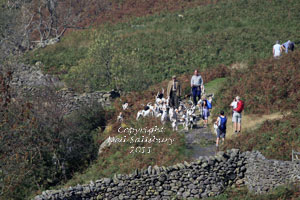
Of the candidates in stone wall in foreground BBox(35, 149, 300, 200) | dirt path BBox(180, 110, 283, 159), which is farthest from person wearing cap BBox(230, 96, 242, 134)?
stone wall in foreground BBox(35, 149, 300, 200)

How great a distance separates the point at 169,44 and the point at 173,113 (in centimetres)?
2749

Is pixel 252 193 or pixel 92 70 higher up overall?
pixel 92 70

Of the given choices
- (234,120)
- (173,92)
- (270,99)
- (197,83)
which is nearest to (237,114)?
(234,120)

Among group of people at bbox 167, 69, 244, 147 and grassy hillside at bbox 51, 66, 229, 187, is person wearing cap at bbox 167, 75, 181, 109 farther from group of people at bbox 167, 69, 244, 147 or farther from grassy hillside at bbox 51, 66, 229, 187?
grassy hillside at bbox 51, 66, 229, 187

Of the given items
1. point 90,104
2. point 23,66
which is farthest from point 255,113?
point 23,66

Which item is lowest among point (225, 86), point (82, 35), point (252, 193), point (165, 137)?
point (252, 193)

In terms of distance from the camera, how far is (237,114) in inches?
774

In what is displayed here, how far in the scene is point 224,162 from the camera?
1692 cm

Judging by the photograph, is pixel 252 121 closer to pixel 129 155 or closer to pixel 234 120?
pixel 234 120

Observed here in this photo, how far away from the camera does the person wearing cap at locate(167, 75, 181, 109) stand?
2239 centimetres

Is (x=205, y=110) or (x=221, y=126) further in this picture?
(x=205, y=110)

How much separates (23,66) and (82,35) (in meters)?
13.1

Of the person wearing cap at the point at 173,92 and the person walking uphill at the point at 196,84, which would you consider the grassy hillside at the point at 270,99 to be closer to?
the person walking uphill at the point at 196,84

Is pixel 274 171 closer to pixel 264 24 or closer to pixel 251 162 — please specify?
pixel 251 162
